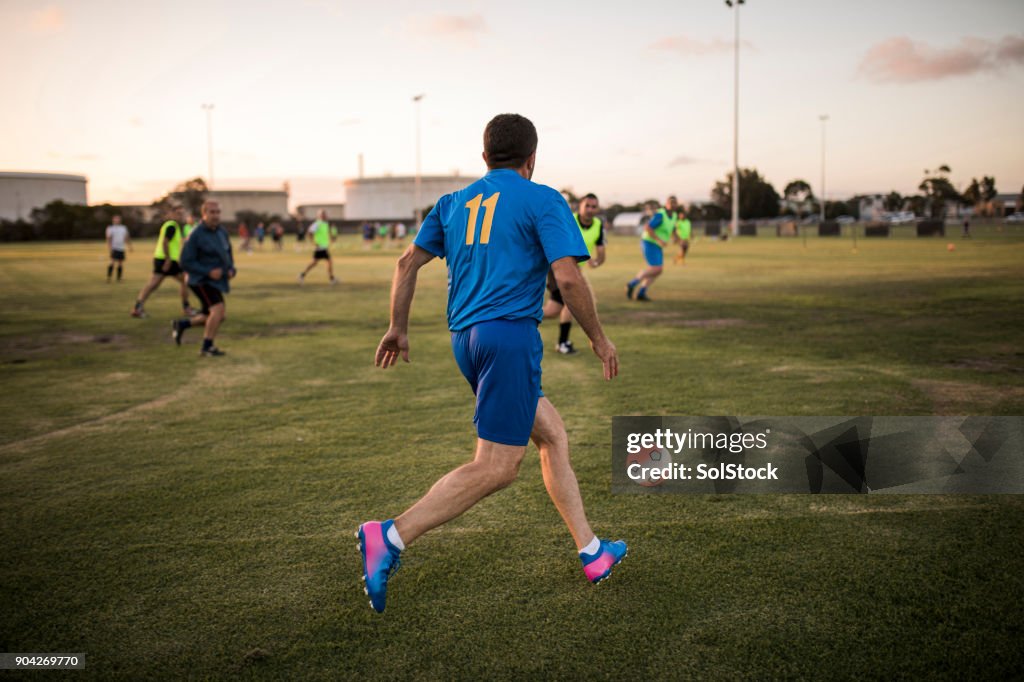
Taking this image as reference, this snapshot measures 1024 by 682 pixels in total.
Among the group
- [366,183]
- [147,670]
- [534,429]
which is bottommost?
[147,670]

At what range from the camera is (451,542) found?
14.5ft

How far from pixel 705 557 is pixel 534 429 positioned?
3.95 feet

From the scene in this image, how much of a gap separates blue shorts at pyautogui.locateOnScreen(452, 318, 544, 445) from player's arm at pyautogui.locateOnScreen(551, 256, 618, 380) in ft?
0.75

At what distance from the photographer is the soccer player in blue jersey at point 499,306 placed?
3.46m

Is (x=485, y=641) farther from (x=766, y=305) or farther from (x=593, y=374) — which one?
(x=766, y=305)

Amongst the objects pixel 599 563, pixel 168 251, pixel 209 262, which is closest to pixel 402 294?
pixel 599 563

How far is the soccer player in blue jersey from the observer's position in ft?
11.4

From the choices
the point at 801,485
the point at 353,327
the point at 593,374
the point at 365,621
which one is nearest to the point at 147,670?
the point at 365,621

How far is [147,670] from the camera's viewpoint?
3.17m

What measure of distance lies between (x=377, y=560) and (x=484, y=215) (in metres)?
1.64

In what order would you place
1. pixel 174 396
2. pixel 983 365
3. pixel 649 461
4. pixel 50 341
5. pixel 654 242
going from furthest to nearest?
pixel 654 242 < pixel 50 341 < pixel 983 365 < pixel 174 396 < pixel 649 461

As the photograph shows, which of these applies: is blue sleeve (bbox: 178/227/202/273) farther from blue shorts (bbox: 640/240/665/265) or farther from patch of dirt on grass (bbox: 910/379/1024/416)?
blue shorts (bbox: 640/240/665/265)

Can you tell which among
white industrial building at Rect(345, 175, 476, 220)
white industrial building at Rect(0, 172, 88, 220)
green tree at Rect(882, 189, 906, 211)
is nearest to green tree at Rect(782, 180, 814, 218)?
green tree at Rect(882, 189, 906, 211)

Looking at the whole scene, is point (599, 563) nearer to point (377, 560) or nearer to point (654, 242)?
point (377, 560)
